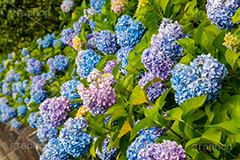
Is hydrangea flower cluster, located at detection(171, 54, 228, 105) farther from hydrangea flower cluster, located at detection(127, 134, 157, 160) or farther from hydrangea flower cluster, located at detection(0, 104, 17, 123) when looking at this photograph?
hydrangea flower cluster, located at detection(0, 104, 17, 123)

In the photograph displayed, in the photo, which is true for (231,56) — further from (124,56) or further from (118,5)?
(118,5)

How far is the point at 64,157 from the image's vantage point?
2.52 metres

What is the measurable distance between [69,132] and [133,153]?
73 cm

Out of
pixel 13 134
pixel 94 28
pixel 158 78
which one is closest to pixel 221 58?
pixel 158 78

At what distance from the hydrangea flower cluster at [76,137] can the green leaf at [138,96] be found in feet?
1.86

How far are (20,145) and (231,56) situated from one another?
3.51 metres

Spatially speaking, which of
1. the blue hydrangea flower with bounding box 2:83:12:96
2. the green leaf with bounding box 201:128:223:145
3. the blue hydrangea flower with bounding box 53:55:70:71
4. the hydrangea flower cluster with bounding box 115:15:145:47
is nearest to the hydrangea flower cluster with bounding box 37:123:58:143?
the blue hydrangea flower with bounding box 53:55:70:71

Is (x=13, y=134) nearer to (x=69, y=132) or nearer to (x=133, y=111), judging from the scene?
(x=69, y=132)

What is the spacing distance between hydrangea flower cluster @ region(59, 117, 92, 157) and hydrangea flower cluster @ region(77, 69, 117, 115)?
0.31 metres

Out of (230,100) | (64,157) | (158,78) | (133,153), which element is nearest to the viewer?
(230,100)

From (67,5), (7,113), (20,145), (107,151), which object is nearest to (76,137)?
(107,151)

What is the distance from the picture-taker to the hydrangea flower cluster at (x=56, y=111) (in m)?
2.57

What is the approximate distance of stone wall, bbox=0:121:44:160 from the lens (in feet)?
11.8

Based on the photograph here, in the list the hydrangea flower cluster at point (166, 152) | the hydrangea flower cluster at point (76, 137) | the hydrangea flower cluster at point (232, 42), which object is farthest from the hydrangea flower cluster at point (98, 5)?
the hydrangea flower cluster at point (166, 152)
